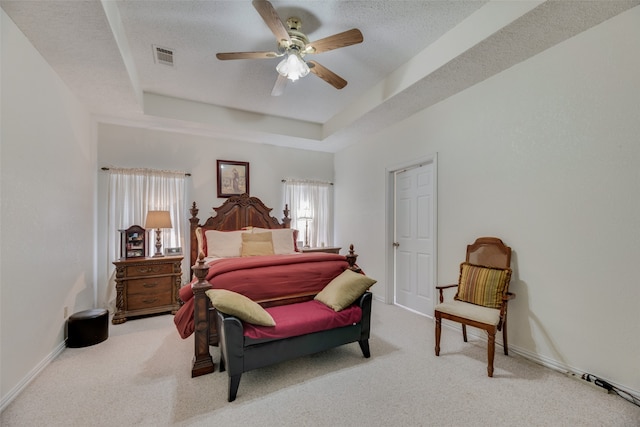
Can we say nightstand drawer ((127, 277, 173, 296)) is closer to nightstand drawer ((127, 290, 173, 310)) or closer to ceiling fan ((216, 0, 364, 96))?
nightstand drawer ((127, 290, 173, 310))

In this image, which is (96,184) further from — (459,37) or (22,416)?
(459,37)

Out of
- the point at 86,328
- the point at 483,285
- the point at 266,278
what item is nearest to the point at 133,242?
the point at 86,328

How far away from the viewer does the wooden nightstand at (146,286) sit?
11.3 feet

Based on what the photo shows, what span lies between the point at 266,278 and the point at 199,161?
9.42 feet

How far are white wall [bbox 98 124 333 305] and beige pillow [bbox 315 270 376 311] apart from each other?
8.99ft

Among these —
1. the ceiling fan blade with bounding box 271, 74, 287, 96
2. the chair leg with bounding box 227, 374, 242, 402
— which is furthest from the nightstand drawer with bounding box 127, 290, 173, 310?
the ceiling fan blade with bounding box 271, 74, 287, 96

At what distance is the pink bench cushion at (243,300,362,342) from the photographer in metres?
2.07

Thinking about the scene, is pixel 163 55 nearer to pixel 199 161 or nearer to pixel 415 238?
pixel 199 161

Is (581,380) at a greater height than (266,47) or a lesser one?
lesser

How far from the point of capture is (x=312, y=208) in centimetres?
542

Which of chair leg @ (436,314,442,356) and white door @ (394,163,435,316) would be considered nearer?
chair leg @ (436,314,442,356)

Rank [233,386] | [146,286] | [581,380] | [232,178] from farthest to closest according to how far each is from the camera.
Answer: [232,178] → [146,286] → [581,380] → [233,386]

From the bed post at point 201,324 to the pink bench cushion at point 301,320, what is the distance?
47 centimetres

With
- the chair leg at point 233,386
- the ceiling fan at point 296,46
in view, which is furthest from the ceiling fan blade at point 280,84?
the chair leg at point 233,386
